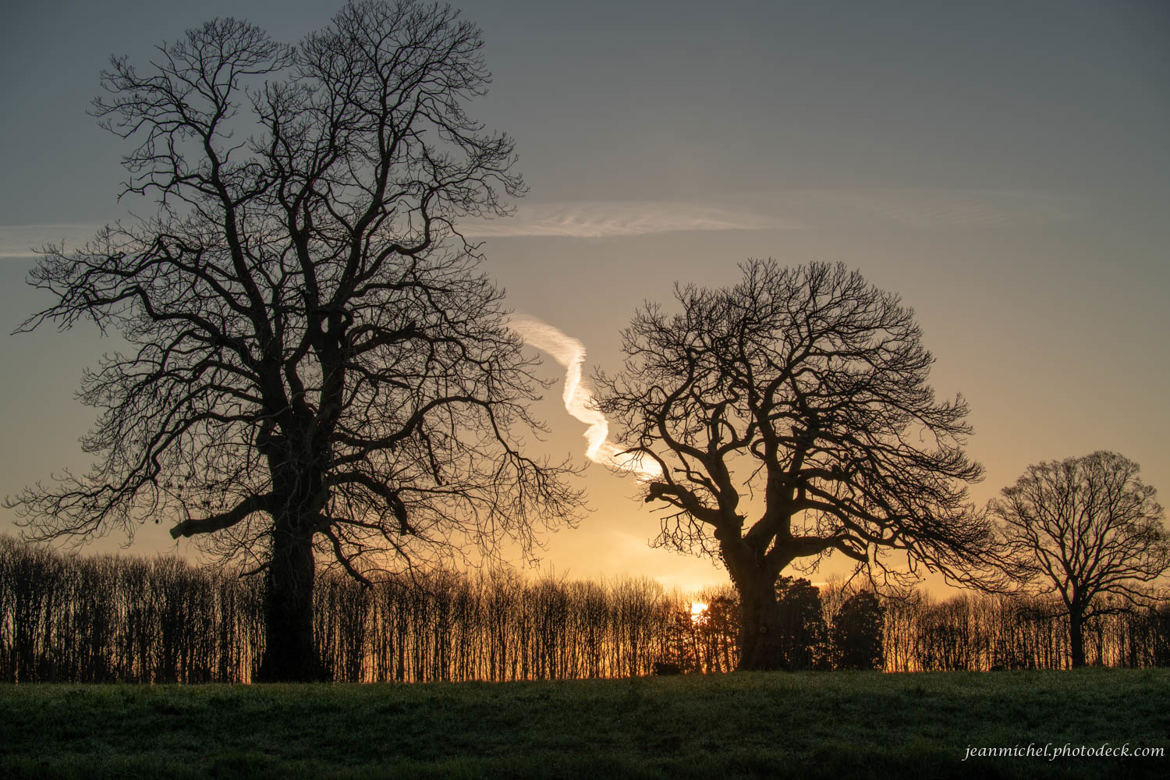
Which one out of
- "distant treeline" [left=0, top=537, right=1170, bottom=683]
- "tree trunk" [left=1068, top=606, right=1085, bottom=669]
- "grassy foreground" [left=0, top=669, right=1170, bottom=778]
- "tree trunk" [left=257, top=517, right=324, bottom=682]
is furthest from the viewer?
"tree trunk" [left=1068, top=606, right=1085, bottom=669]

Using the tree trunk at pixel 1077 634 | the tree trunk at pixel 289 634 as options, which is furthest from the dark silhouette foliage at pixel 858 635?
the tree trunk at pixel 289 634

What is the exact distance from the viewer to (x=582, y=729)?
13.5 metres

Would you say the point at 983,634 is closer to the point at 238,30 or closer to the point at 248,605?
the point at 248,605

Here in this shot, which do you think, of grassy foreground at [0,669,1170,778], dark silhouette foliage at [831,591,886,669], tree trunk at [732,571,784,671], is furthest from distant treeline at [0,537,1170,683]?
grassy foreground at [0,669,1170,778]

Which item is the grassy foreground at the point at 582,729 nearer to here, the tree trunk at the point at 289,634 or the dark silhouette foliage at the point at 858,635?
the tree trunk at the point at 289,634

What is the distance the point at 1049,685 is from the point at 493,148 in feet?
56.1

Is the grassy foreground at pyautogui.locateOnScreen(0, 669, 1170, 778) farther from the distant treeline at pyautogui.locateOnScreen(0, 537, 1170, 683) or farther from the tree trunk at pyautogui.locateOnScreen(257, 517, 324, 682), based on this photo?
the distant treeline at pyautogui.locateOnScreen(0, 537, 1170, 683)

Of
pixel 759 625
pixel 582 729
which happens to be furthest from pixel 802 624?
pixel 582 729

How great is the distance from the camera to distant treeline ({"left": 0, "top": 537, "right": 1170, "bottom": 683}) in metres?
35.1

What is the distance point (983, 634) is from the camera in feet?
158

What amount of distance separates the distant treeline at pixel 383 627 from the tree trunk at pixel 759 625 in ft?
37.0

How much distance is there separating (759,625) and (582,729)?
1234 cm

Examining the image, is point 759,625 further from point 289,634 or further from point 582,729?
point 582,729

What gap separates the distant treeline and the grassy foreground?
18.5m
